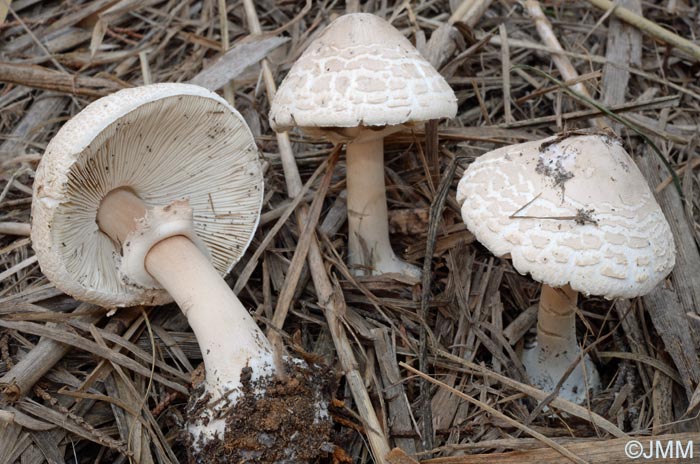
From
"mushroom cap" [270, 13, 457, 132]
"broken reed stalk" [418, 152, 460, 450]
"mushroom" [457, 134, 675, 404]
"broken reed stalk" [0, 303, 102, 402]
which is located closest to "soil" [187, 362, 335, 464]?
"broken reed stalk" [418, 152, 460, 450]

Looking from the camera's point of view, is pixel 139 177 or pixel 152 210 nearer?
pixel 152 210

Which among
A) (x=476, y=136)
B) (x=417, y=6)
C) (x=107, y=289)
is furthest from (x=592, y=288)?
(x=417, y=6)

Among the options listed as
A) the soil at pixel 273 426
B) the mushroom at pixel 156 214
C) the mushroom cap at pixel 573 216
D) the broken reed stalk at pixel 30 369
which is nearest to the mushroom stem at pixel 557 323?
the mushroom cap at pixel 573 216

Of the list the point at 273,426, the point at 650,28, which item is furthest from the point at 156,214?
the point at 650,28

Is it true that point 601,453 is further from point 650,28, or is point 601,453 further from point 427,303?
point 650,28

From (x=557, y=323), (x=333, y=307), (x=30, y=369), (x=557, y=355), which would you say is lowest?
(x=557, y=355)

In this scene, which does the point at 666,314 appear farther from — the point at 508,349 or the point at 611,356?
the point at 508,349

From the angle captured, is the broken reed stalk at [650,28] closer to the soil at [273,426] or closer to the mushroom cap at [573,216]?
the mushroom cap at [573,216]
